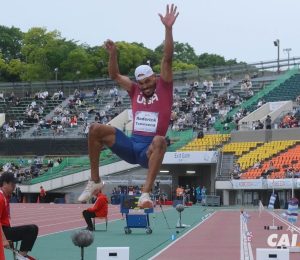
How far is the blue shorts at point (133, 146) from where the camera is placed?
24.5 ft

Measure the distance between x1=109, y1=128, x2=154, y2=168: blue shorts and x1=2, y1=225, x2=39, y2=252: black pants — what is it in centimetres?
576

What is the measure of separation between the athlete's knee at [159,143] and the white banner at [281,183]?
3378 cm

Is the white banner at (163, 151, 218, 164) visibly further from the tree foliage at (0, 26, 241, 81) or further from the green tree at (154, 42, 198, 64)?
the green tree at (154, 42, 198, 64)

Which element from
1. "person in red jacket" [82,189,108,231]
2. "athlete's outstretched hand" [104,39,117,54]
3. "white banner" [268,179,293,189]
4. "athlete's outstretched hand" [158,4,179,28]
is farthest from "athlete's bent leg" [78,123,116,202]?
"white banner" [268,179,293,189]

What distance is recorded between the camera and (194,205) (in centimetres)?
4738

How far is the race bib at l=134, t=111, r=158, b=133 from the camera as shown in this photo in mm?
7457

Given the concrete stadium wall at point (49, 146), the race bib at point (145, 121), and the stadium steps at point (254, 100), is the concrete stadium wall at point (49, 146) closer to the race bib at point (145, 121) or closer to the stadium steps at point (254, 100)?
the stadium steps at point (254, 100)

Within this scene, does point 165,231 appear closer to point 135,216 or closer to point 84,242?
point 135,216

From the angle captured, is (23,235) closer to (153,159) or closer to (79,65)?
(153,159)

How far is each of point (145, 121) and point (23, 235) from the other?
6.04 metres

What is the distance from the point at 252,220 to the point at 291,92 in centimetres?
2569

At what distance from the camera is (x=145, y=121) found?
7.49m

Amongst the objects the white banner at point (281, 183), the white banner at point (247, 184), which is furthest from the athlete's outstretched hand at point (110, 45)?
the white banner at point (247, 184)

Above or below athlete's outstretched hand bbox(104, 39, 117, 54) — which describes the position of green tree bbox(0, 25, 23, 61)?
above
